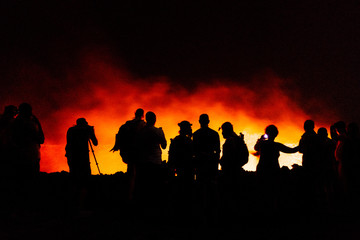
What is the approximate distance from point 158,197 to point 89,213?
49.1 inches

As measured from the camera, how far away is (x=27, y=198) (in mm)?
6324

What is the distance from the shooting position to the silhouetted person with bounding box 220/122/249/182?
5285mm

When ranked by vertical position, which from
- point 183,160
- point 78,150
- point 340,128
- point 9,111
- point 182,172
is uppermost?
point 9,111

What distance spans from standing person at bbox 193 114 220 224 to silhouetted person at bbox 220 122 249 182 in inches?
6.6

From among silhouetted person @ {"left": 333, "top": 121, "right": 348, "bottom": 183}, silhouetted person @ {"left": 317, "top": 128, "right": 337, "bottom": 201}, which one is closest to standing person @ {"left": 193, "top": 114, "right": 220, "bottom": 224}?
silhouetted person @ {"left": 317, "top": 128, "right": 337, "bottom": 201}

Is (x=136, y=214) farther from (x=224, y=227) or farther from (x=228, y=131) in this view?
(x=228, y=131)

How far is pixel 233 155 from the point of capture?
208 inches

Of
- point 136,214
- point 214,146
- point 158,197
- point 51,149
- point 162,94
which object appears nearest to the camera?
point 214,146

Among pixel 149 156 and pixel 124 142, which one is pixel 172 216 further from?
pixel 124 142

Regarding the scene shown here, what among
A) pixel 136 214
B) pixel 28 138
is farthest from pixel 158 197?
pixel 28 138

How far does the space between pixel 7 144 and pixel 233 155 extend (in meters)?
3.81

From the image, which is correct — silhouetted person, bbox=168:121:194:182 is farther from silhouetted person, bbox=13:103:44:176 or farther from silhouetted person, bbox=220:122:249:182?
silhouetted person, bbox=13:103:44:176

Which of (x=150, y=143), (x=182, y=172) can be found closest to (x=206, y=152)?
(x=182, y=172)

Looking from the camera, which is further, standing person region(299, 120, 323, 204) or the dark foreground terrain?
standing person region(299, 120, 323, 204)
